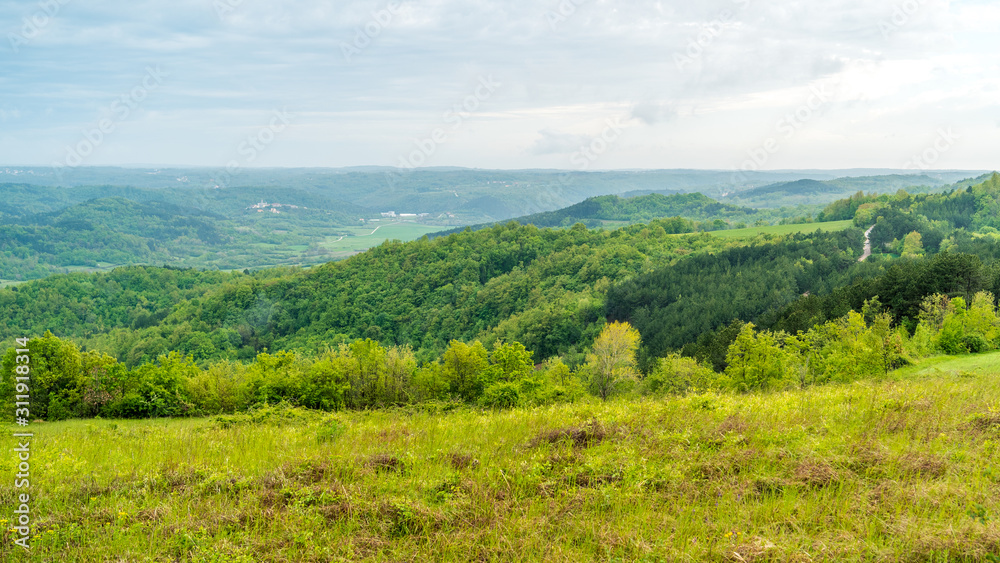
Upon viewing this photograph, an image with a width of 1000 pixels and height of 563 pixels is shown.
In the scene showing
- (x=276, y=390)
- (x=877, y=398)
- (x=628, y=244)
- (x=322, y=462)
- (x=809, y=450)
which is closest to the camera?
(x=809, y=450)

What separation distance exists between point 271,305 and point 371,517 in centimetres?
11408

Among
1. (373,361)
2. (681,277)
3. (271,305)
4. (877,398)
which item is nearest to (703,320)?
(681,277)

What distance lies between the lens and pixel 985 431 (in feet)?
31.8

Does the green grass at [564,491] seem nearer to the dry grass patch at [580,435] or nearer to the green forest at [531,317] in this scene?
the dry grass patch at [580,435]

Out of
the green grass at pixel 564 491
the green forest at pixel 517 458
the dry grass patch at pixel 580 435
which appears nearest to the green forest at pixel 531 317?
the green forest at pixel 517 458

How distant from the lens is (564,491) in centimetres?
846

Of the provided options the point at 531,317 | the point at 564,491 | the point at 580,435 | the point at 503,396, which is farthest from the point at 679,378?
the point at 531,317

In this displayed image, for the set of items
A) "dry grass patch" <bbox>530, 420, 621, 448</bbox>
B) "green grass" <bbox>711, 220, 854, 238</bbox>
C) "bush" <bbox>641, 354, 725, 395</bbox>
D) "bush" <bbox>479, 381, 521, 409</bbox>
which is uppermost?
"green grass" <bbox>711, 220, 854, 238</bbox>

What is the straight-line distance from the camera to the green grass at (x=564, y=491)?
6980mm

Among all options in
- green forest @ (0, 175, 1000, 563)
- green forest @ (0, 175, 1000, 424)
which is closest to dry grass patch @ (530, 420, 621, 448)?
green forest @ (0, 175, 1000, 563)

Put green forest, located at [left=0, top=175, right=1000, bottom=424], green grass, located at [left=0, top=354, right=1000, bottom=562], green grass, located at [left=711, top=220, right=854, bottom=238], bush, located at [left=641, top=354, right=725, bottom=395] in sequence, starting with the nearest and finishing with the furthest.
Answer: green grass, located at [left=0, top=354, right=1000, bottom=562] → green forest, located at [left=0, top=175, right=1000, bottom=424] → bush, located at [left=641, top=354, right=725, bottom=395] → green grass, located at [left=711, top=220, right=854, bottom=238]

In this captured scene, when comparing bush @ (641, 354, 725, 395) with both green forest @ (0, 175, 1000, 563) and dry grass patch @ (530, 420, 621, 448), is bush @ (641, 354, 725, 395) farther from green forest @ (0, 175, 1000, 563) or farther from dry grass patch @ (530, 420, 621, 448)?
dry grass patch @ (530, 420, 621, 448)

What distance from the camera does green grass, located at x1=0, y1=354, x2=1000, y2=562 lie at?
698cm

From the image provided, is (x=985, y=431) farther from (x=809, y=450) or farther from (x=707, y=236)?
(x=707, y=236)
